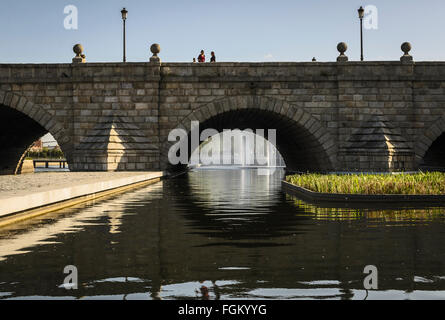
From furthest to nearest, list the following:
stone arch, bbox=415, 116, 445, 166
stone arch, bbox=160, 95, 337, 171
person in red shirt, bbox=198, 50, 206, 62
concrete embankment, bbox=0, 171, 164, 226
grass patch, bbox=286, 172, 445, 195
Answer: person in red shirt, bbox=198, 50, 206, 62, stone arch, bbox=415, 116, 445, 166, stone arch, bbox=160, 95, 337, 171, grass patch, bbox=286, 172, 445, 195, concrete embankment, bbox=0, 171, 164, 226

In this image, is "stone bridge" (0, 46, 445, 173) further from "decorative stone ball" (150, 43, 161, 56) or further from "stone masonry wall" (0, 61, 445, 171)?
"decorative stone ball" (150, 43, 161, 56)

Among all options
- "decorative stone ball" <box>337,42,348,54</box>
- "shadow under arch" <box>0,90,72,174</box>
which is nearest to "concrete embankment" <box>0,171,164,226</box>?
"shadow under arch" <box>0,90,72,174</box>

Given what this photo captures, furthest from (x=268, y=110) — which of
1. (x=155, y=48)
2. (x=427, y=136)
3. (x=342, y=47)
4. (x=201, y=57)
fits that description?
(x=427, y=136)

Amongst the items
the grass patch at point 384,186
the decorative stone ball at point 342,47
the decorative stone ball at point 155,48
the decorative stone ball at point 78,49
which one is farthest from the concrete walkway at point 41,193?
the decorative stone ball at point 342,47

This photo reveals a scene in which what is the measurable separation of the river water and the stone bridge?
710 inches

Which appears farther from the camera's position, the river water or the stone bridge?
the stone bridge

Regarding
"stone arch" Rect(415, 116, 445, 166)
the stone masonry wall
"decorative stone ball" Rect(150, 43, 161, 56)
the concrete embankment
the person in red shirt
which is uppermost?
the person in red shirt

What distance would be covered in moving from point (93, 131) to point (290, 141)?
14.2m

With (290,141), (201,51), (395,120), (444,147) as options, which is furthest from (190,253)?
(444,147)

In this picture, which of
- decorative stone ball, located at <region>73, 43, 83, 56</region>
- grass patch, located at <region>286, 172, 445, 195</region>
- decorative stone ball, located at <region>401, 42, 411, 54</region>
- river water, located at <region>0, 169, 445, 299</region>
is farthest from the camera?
decorative stone ball, located at <region>73, 43, 83, 56</region>

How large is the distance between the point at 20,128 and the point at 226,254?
3283cm

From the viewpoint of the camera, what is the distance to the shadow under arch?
3064 centimetres
